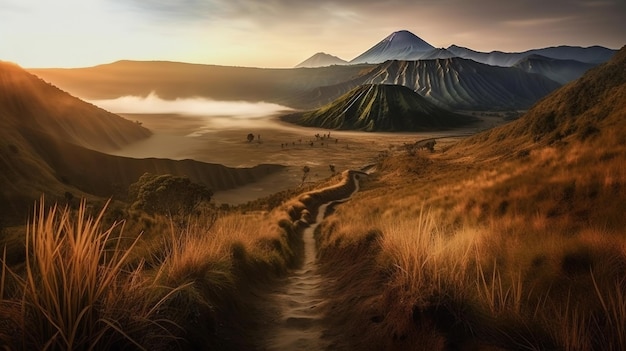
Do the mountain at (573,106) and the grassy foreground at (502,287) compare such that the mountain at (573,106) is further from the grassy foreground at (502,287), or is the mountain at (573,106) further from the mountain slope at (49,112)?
the mountain slope at (49,112)

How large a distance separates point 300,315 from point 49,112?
543 feet

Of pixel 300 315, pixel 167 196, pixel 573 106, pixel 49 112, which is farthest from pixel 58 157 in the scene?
pixel 300 315

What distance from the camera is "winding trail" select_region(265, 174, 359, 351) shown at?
6199 millimetres

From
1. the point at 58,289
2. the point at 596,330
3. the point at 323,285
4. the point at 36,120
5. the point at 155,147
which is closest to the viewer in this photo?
the point at 58,289

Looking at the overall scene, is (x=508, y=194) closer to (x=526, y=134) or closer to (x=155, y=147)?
(x=526, y=134)

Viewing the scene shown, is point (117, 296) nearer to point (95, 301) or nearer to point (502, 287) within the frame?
point (95, 301)

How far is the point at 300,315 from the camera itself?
25.3ft

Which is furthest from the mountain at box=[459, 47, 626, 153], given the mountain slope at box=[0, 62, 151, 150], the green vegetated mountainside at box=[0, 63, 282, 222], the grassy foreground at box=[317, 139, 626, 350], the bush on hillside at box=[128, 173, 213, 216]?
the mountain slope at box=[0, 62, 151, 150]

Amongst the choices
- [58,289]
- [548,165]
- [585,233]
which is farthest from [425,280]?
[548,165]

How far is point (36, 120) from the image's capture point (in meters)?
135

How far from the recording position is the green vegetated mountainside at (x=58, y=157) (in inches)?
3334

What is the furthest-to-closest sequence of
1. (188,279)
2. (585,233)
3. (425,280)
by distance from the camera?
(585,233)
(188,279)
(425,280)

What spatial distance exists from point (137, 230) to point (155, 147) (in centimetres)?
19767

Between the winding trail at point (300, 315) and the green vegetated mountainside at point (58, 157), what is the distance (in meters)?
74.9
